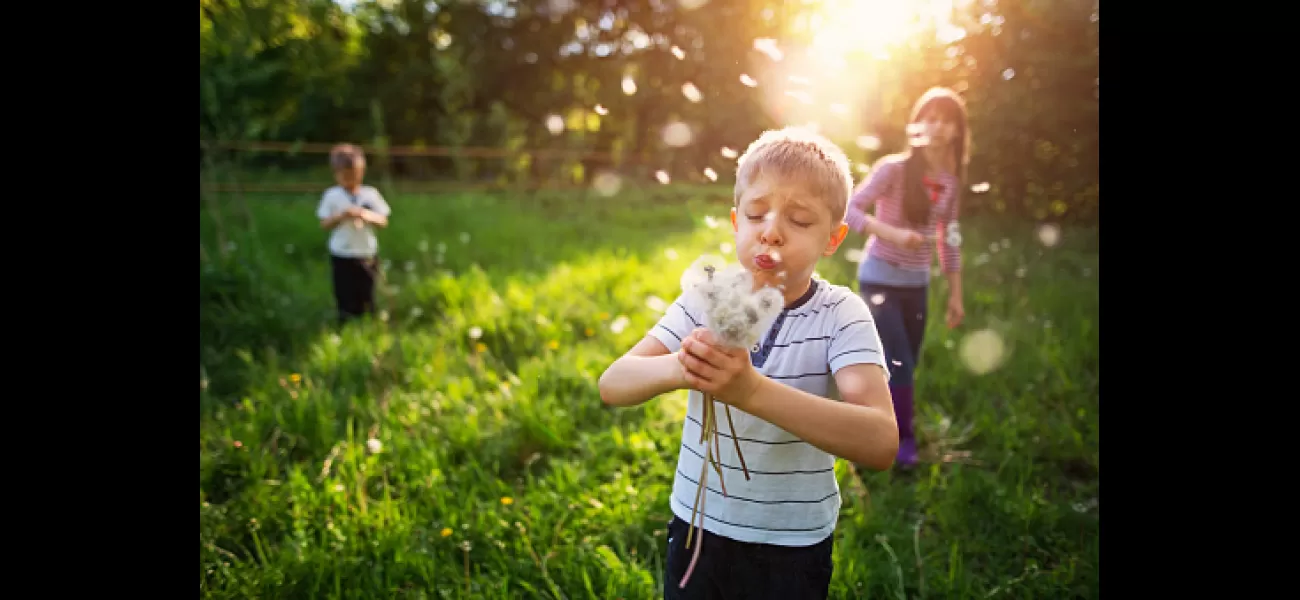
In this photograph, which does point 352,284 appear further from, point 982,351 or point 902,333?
point 982,351

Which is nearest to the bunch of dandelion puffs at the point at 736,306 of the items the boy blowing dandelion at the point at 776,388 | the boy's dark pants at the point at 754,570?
the boy blowing dandelion at the point at 776,388

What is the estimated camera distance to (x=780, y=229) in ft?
5.04

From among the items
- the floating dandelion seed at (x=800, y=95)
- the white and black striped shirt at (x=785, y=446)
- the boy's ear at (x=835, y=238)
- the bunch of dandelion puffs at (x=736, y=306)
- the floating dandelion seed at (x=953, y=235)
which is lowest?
the white and black striped shirt at (x=785, y=446)

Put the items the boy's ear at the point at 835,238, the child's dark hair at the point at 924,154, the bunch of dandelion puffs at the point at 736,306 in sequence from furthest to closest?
1. the child's dark hair at the point at 924,154
2. the boy's ear at the point at 835,238
3. the bunch of dandelion puffs at the point at 736,306

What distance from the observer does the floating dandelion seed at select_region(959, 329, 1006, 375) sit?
4984mm

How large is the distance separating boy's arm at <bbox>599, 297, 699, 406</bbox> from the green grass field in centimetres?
50

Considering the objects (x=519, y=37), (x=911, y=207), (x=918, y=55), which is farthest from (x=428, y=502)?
(x=519, y=37)

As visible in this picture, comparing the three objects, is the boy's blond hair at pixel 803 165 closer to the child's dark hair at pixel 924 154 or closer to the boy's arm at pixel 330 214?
the child's dark hair at pixel 924 154

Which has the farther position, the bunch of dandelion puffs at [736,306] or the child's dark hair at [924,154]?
the child's dark hair at [924,154]

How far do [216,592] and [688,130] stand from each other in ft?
8.65

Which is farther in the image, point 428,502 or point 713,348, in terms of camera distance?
point 428,502

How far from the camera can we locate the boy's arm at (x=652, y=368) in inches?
59.5

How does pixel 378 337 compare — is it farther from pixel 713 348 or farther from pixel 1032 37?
pixel 1032 37

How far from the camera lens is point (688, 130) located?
3.67 m
